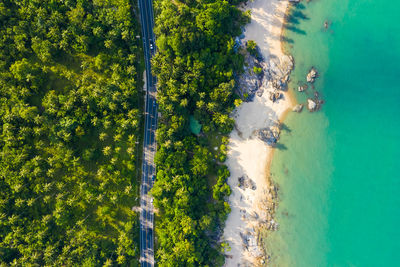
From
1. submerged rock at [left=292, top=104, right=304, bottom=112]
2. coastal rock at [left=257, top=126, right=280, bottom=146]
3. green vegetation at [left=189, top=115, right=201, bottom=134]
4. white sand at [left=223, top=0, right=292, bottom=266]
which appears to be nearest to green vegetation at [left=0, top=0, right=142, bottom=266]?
green vegetation at [left=189, top=115, right=201, bottom=134]

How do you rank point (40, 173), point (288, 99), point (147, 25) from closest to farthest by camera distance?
point (40, 173) < point (147, 25) < point (288, 99)

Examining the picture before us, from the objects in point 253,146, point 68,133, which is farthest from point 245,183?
point 68,133

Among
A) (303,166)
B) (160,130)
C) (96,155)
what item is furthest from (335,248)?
(96,155)

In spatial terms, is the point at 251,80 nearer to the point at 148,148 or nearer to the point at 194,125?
the point at 194,125

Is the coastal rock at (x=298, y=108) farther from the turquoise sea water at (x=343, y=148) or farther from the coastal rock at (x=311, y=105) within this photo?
the coastal rock at (x=311, y=105)

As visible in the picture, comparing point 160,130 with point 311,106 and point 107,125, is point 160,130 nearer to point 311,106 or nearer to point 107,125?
point 107,125

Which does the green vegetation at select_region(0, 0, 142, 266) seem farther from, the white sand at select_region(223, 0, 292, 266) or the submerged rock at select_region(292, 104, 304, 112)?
the submerged rock at select_region(292, 104, 304, 112)
